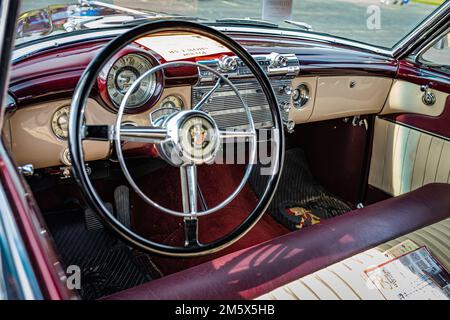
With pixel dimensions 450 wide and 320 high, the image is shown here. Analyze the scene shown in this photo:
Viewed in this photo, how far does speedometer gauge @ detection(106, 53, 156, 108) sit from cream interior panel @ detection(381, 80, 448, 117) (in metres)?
1.38

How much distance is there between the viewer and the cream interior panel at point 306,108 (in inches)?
91.9

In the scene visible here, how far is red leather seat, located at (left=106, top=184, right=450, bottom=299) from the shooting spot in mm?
1403

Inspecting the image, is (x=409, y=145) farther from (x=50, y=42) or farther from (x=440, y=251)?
(x=50, y=42)

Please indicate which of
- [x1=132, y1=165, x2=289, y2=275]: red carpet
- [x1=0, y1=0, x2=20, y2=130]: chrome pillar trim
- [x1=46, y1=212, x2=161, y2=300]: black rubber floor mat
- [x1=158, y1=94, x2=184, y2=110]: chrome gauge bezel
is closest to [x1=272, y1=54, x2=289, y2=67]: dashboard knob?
[x1=158, y1=94, x2=184, y2=110]: chrome gauge bezel

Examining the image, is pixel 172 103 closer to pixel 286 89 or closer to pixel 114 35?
pixel 114 35

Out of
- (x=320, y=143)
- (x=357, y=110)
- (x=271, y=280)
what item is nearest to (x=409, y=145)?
(x=357, y=110)

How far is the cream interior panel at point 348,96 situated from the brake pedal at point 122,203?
3.04 ft

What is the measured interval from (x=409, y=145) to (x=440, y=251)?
104 cm

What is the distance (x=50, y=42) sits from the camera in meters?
1.85

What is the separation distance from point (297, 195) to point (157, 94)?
1267 mm

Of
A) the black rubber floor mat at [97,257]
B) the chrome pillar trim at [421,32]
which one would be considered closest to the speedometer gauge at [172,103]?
the black rubber floor mat at [97,257]

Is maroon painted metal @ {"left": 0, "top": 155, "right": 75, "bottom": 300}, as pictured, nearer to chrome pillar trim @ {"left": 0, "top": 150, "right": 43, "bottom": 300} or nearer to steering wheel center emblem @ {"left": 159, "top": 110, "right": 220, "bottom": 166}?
chrome pillar trim @ {"left": 0, "top": 150, "right": 43, "bottom": 300}

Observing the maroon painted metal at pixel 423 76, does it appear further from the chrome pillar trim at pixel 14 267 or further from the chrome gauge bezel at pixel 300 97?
the chrome pillar trim at pixel 14 267
